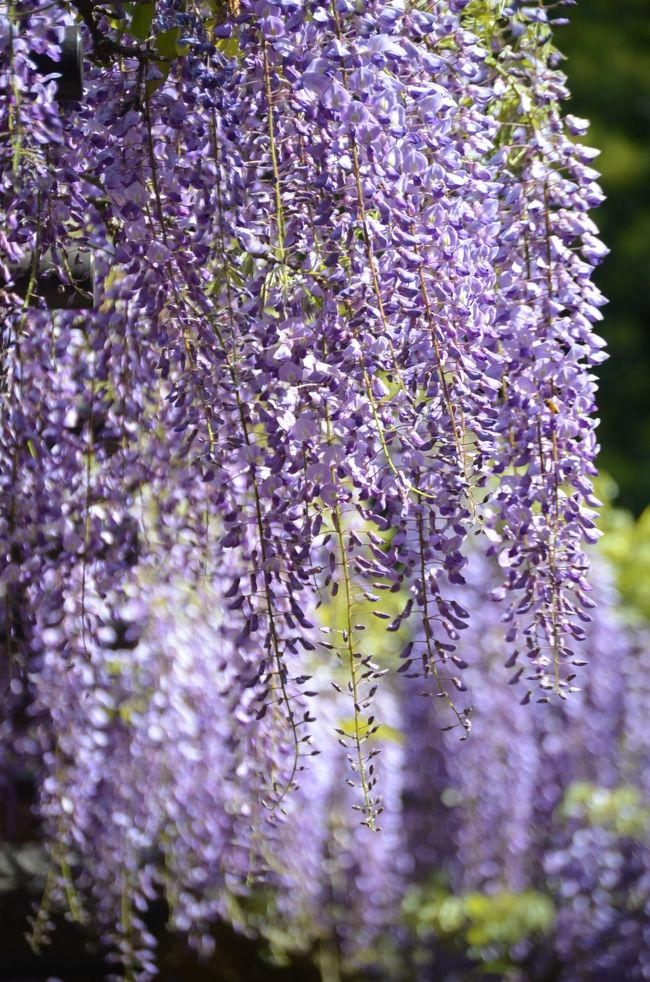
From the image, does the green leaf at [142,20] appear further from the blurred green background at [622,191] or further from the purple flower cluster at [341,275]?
the blurred green background at [622,191]

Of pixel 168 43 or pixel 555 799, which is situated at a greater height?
pixel 168 43

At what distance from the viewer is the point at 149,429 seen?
2043mm

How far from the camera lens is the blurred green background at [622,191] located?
10703 mm

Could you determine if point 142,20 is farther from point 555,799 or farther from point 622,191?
point 622,191

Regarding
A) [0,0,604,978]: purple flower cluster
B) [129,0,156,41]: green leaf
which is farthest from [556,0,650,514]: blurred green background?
[129,0,156,41]: green leaf

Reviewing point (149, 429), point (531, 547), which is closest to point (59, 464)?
point (149, 429)

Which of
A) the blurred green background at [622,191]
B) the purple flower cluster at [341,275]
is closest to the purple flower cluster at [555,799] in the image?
the purple flower cluster at [341,275]

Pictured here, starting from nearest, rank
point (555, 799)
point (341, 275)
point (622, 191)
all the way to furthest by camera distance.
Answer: point (341, 275) → point (555, 799) → point (622, 191)

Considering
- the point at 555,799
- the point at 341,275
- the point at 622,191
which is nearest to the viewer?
the point at 341,275

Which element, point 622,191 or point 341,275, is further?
point 622,191

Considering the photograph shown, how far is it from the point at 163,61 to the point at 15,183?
0.23 m

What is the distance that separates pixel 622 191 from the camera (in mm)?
10844

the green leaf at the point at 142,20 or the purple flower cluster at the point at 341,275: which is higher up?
the green leaf at the point at 142,20

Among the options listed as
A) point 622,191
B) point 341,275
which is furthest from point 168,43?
point 622,191
